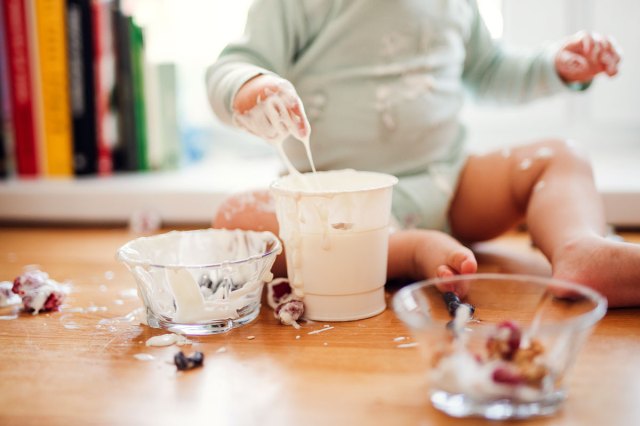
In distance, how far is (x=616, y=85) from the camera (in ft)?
4.92

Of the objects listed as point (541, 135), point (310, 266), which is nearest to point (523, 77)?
point (541, 135)

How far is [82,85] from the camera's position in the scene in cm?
146

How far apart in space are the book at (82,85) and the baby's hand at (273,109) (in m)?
0.70

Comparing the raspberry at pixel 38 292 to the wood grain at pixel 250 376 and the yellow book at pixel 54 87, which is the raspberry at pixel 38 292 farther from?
the yellow book at pixel 54 87

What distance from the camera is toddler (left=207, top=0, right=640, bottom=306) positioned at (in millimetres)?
972

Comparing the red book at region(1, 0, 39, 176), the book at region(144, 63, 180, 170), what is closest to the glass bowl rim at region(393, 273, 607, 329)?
the book at region(144, 63, 180, 170)

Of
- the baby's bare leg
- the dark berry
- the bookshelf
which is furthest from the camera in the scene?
the bookshelf

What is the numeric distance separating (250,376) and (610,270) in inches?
15.4

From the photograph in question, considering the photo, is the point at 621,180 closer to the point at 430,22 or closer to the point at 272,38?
the point at 430,22

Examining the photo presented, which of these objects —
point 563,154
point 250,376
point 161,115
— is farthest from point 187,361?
point 161,115

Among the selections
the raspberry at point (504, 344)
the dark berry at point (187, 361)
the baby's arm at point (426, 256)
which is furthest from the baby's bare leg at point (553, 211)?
the dark berry at point (187, 361)

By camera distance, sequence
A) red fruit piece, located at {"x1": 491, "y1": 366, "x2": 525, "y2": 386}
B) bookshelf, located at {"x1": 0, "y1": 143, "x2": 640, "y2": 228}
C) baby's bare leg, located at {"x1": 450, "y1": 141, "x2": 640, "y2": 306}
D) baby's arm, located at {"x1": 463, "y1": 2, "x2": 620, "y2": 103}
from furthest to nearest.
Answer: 1. bookshelf, located at {"x1": 0, "y1": 143, "x2": 640, "y2": 228}
2. baby's arm, located at {"x1": 463, "y1": 2, "x2": 620, "y2": 103}
3. baby's bare leg, located at {"x1": 450, "y1": 141, "x2": 640, "y2": 306}
4. red fruit piece, located at {"x1": 491, "y1": 366, "x2": 525, "y2": 386}

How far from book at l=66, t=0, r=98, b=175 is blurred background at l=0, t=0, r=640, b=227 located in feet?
0.15

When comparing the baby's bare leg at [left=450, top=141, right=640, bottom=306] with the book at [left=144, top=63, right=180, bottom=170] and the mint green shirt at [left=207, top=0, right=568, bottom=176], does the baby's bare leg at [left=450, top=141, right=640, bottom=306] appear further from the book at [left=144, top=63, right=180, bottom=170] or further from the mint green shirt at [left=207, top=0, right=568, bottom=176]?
the book at [left=144, top=63, right=180, bottom=170]
